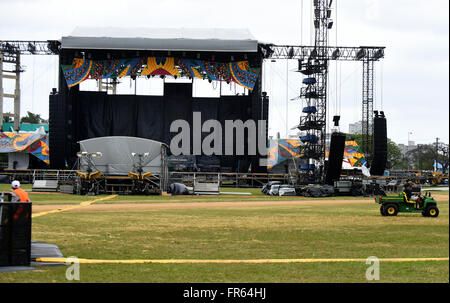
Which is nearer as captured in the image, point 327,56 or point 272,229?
point 272,229

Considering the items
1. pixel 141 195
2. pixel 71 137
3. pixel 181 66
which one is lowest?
pixel 141 195

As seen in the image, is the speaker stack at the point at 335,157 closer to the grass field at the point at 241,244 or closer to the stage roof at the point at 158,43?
the stage roof at the point at 158,43

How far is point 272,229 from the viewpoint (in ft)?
71.6

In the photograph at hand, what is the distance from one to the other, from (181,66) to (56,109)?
15260 mm

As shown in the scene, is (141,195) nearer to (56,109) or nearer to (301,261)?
(56,109)

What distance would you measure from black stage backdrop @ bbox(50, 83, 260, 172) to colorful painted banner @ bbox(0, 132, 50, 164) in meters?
11.7

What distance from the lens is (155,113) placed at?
76938mm

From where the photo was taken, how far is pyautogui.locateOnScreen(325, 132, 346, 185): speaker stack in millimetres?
55409

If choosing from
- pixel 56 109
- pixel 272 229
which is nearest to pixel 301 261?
pixel 272 229

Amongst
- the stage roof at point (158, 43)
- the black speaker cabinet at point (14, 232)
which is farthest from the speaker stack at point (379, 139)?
the black speaker cabinet at point (14, 232)

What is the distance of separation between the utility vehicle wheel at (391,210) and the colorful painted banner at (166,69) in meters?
43.3

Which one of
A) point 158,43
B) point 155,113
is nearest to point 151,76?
point 155,113

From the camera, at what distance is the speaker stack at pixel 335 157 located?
55409 mm
